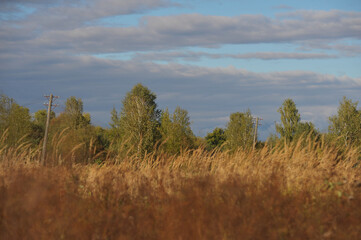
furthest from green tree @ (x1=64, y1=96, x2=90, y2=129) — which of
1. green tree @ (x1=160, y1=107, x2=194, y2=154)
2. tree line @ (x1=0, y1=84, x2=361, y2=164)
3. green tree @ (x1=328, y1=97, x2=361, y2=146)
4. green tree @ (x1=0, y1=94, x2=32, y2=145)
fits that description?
green tree @ (x1=328, y1=97, x2=361, y2=146)

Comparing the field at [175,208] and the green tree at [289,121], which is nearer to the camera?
the field at [175,208]

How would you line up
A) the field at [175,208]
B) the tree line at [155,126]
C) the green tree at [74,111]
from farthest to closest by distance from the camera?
the green tree at [74,111] → the tree line at [155,126] → the field at [175,208]

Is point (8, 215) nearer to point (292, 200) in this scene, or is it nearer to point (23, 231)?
point (23, 231)

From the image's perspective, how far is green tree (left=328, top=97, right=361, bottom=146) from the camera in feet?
190

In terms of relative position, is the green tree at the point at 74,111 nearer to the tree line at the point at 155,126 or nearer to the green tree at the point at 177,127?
the tree line at the point at 155,126

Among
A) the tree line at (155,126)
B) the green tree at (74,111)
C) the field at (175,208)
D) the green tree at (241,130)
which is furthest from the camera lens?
the green tree at (74,111)

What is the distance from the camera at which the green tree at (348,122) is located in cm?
5794

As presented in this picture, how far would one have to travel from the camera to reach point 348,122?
5828 cm

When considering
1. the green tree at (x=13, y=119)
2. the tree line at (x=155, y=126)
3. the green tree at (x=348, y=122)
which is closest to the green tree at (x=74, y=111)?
the tree line at (x=155, y=126)

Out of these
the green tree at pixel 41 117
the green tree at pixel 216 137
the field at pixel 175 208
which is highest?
the green tree at pixel 41 117

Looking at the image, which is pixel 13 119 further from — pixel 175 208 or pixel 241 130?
pixel 175 208

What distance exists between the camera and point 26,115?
213 feet

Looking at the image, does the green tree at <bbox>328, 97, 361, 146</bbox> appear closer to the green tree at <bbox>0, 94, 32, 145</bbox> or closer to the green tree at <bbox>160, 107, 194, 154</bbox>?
the green tree at <bbox>160, 107, 194, 154</bbox>

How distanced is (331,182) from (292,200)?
1307mm
